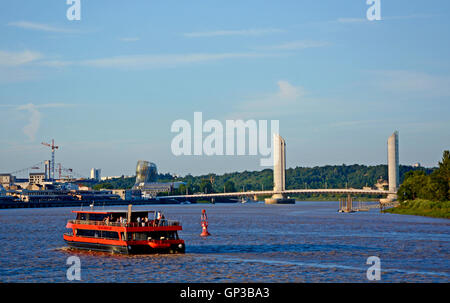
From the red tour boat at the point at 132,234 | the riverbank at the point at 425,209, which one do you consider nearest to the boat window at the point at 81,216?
the red tour boat at the point at 132,234

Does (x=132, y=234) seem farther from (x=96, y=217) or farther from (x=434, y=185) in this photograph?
(x=434, y=185)

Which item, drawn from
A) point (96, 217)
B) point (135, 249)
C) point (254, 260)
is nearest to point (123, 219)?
point (135, 249)

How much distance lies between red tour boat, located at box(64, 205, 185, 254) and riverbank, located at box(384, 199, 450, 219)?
74.4m

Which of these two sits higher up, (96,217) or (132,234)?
(96,217)

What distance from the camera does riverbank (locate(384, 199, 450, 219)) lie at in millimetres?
122938

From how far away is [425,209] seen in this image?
5202 inches

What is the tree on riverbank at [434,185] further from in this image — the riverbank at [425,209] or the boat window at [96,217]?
the boat window at [96,217]

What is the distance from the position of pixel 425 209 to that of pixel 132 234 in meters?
87.4

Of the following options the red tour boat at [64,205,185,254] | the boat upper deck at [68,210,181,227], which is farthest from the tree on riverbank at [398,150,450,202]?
the red tour boat at [64,205,185,254]

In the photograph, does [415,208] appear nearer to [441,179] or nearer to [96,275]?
[441,179]

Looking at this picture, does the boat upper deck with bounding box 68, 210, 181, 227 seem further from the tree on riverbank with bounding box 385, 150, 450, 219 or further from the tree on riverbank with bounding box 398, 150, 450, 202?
the tree on riverbank with bounding box 398, 150, 450, 202

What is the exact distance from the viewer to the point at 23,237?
278 ft
